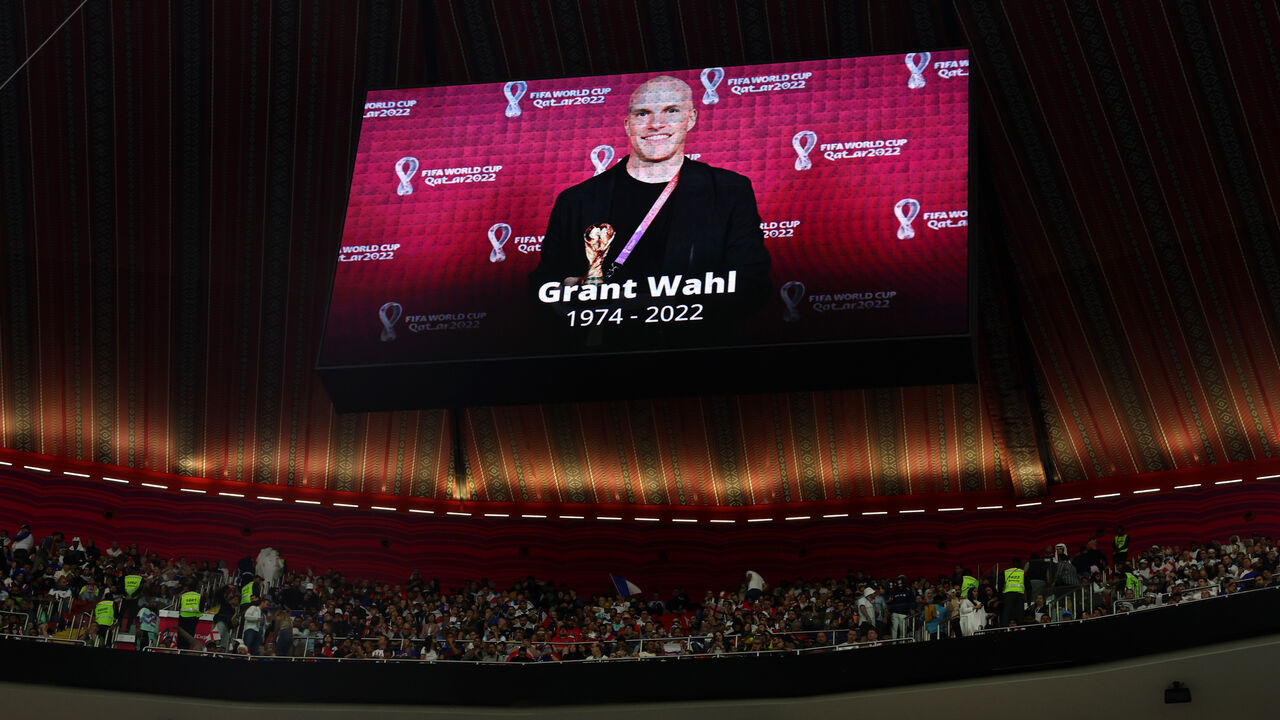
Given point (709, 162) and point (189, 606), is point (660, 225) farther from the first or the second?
point (189, 606)

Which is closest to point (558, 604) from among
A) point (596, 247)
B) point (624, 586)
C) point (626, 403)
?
point (624, 586)

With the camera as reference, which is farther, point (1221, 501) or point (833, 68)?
point (1221, 501)

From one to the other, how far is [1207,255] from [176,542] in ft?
38.3

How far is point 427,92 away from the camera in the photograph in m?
11.7

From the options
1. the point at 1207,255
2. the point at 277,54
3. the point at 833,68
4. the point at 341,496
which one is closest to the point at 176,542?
the point at 341,496

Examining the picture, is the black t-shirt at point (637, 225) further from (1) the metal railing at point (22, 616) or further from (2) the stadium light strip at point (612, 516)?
(2) the stadium light strip at point (612, 516)

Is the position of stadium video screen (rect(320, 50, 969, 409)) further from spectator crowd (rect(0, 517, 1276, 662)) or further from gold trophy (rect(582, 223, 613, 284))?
spectator crowd (rect(0, 517, 1276, 662))

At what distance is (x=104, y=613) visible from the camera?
39.3ft

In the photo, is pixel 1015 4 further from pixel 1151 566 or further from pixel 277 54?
pixel 277 54

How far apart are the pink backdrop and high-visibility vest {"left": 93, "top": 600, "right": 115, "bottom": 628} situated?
12.2 ft

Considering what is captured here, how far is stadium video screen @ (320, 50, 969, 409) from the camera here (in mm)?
9906

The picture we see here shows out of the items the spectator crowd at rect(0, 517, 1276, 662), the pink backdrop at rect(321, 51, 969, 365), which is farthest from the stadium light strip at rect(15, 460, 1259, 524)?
the pink backdrop at rect(321, 51, 969, 365)

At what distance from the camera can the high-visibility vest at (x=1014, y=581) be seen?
12000 mm

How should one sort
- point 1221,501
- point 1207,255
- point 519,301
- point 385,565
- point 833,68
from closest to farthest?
1. point 519,301
2. point 833,68
3. point 1207,255
4. point 1221,501
5. point 385,565
